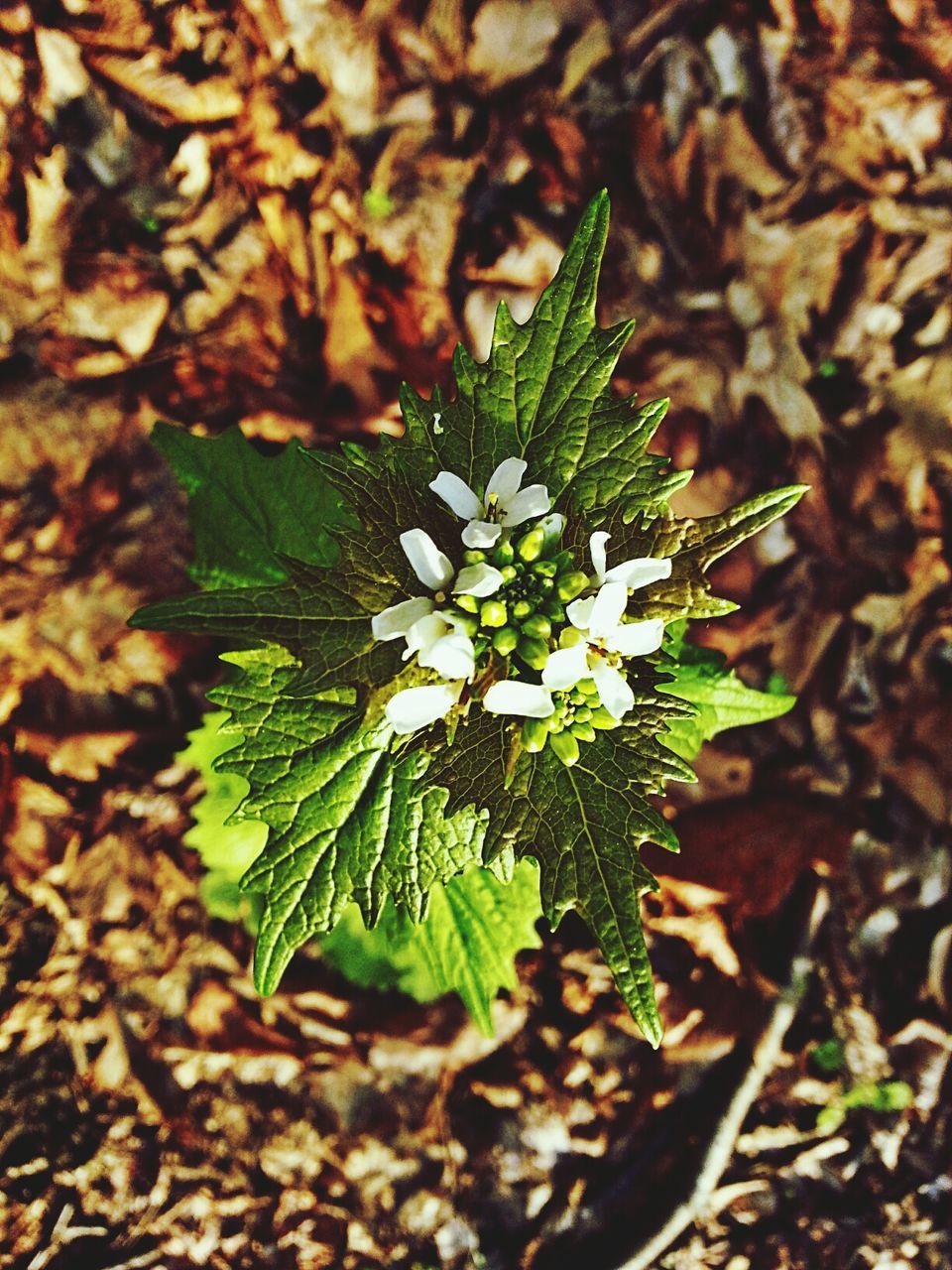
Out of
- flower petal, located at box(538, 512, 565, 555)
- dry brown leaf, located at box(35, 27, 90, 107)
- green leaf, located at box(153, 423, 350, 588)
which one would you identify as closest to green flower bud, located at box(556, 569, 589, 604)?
flower petal, located at box(538, 512, 565, 555)

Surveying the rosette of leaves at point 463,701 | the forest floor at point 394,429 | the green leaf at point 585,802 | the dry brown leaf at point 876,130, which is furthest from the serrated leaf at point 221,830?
the dry brown leaf at point 876,130

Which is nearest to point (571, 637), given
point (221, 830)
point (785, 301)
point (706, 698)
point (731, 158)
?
point (706, 698)

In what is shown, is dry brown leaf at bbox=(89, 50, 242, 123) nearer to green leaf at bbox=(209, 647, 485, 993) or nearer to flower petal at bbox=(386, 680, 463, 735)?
green leaf at bbox=(209, 647, 485, 993)

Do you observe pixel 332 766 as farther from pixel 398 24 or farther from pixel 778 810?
pixel 398 24

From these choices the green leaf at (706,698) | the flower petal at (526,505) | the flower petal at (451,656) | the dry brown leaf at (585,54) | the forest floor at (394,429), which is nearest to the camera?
the flower petal at (451,656)

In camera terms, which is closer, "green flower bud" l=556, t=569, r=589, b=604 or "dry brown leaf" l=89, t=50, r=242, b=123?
"green flower bud" l=556, t=569, r=589, b=604

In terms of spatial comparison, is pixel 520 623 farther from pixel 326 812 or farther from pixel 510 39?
pixel 510 39

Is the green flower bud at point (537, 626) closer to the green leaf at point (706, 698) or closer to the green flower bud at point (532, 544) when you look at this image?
the green flower bud at point (532, 544)
